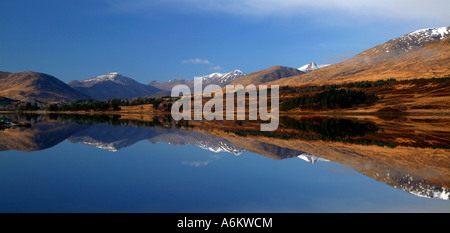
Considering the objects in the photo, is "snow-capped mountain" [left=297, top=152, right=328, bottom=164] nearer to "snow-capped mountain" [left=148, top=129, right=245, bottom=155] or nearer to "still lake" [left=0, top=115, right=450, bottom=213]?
"still lake" [left=0, top=115, right=450, bottom=213]

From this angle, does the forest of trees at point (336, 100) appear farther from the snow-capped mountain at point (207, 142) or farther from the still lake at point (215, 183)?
the still lake at point (215, 183)

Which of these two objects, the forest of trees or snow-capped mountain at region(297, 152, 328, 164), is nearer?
snow-capped mountain at region(297, 152, 328, 164)

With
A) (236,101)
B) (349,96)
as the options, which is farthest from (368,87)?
(236,101)

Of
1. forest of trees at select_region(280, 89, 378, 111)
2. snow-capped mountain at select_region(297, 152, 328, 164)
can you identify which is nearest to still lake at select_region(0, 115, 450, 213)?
snow-capped mountain at select_region(297, 152, 328, 164)

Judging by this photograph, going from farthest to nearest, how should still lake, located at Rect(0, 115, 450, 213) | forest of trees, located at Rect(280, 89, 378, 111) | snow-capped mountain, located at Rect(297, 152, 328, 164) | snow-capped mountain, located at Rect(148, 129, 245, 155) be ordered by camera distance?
forest of trees, located at Rect(280, 89, 378, 111) → snow-capped mountain, located at Rect(148, 129, 245, 155) → snow-capped mountain, located at Rect(297, 152, 328, 164) → still lake, located at Rect(0, 115, 450, 213)

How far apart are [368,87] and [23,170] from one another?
553ft

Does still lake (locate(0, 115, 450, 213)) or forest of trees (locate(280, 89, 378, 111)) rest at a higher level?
forest of trees (locate(280, 89, 378, 111))

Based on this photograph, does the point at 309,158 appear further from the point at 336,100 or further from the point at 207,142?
the point at 336,100

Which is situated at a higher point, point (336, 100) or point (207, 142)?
point (336, 100)

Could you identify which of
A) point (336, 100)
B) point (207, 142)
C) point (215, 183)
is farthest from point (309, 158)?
point (336, 100)

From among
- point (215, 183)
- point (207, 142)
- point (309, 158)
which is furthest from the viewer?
point (207, 142)

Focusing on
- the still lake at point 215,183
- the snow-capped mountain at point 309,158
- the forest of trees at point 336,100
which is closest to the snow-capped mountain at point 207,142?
the still lake at point 215,183

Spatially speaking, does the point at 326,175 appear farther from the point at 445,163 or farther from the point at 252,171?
the point at 445,163

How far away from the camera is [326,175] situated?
16359mm
